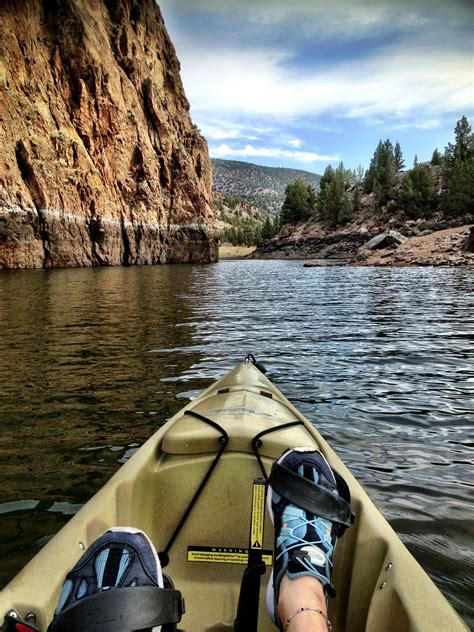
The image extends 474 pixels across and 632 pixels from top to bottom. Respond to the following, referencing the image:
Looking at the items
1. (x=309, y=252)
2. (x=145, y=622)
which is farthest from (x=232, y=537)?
(x=309, y=252)

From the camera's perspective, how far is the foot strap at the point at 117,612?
59.5 inches

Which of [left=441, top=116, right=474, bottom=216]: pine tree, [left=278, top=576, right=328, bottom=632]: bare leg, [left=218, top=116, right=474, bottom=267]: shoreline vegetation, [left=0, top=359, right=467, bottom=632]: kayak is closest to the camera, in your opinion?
[left=278, top=576, right=328, bottom=632]: bare leg

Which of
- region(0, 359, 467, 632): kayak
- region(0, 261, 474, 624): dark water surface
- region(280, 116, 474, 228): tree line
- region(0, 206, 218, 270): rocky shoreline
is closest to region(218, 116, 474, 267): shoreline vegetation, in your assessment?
region(280, 116, 474, 228): tree line

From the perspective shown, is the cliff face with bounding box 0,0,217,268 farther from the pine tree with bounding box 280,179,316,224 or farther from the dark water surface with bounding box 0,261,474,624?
the pine tree with bounding box 280,179,316,224

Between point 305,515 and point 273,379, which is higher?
point 305,515

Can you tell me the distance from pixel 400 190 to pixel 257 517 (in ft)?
280

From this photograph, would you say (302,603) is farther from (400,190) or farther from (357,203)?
(357,203)

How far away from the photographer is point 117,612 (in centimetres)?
154

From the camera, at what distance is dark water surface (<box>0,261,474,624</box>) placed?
136 inches

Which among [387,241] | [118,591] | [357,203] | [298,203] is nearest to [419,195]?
[357,203]

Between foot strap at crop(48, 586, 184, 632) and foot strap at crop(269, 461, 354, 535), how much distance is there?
86 cm

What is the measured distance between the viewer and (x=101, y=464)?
166 inches

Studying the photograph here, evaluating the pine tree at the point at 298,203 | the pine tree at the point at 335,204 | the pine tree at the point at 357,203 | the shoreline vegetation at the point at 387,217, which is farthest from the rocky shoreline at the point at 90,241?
the pine tree at the point at 298,203

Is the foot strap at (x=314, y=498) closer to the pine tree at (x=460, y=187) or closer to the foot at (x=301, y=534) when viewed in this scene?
the foot at (x=301, y=534)
